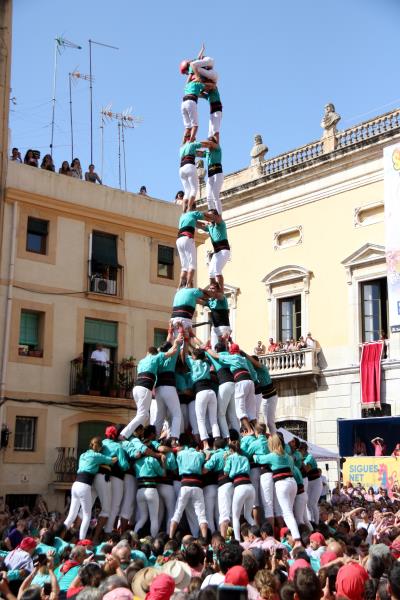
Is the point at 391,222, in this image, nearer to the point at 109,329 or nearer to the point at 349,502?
the point at 109,329

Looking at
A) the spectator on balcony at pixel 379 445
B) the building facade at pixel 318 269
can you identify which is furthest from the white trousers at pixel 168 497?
the building facade at pixel 318 269

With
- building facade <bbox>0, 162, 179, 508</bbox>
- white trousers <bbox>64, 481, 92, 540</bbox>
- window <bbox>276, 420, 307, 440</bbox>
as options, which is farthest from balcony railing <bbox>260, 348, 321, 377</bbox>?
white trousers <bbox>64, 481, 92, 540</bbox>

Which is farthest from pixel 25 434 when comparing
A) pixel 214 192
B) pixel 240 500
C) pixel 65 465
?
pixel 240 500

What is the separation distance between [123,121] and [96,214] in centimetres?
712

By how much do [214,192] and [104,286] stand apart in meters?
10.7

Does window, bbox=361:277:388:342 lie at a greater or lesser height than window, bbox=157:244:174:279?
lesser

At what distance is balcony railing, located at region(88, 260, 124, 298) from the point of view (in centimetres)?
2702

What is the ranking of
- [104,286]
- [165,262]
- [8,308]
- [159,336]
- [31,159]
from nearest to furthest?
[8,308] → [31,159] → [104,286] → [159,336] → [165,262]

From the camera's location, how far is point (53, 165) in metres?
27.1

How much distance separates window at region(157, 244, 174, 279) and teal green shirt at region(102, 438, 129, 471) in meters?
15.7

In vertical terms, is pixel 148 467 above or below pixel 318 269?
below

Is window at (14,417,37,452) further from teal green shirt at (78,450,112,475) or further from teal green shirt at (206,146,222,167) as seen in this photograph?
teal green shirt at (78,450,112,475)

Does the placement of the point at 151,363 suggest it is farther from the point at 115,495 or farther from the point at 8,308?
the point at 8,308

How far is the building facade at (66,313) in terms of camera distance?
24609mm
